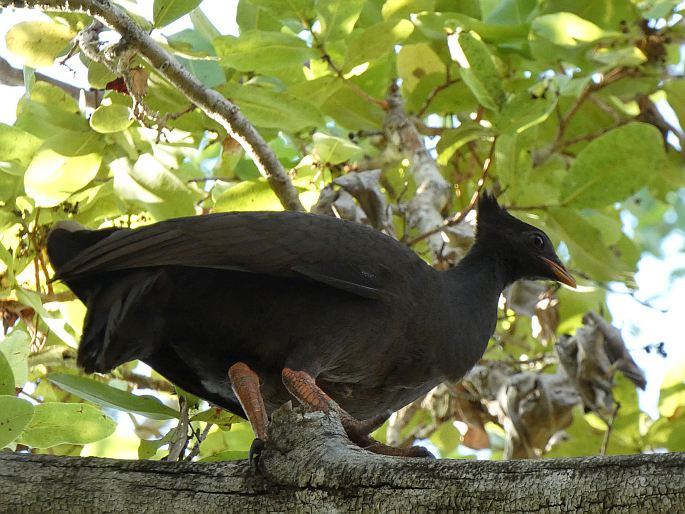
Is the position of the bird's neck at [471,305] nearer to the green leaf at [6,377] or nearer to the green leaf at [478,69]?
the green leaf at [478,69]

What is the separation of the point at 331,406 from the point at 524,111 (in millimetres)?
2286

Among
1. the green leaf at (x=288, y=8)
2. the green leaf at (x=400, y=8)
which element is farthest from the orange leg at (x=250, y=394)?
the green leaf at (x=400, y=8)

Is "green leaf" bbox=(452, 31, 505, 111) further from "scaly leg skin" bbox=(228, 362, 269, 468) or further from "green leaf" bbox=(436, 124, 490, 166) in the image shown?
"scaly leg skin" bbox=(228, 362, 269, 468)

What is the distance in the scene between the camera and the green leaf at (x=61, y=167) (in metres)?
4.67

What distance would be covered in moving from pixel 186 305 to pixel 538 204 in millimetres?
2394

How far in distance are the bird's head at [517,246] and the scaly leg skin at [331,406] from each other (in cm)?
169

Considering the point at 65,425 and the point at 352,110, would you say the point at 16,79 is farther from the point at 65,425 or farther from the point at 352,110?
the point at 65,425

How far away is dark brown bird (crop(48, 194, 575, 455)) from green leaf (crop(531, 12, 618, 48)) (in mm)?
1792

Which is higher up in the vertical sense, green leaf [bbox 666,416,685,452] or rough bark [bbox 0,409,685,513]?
rough bark [bbox 0,409,685,513]

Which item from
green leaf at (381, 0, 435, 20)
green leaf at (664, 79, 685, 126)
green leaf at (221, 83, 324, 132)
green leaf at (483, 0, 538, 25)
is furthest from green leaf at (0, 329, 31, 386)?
green leaf at (664, 79, 685, 126)

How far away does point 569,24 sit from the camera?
5.24 m

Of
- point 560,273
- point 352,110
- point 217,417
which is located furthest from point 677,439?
point 352,110

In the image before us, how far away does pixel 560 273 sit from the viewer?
5133mm

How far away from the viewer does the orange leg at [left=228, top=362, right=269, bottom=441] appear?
3711mm
